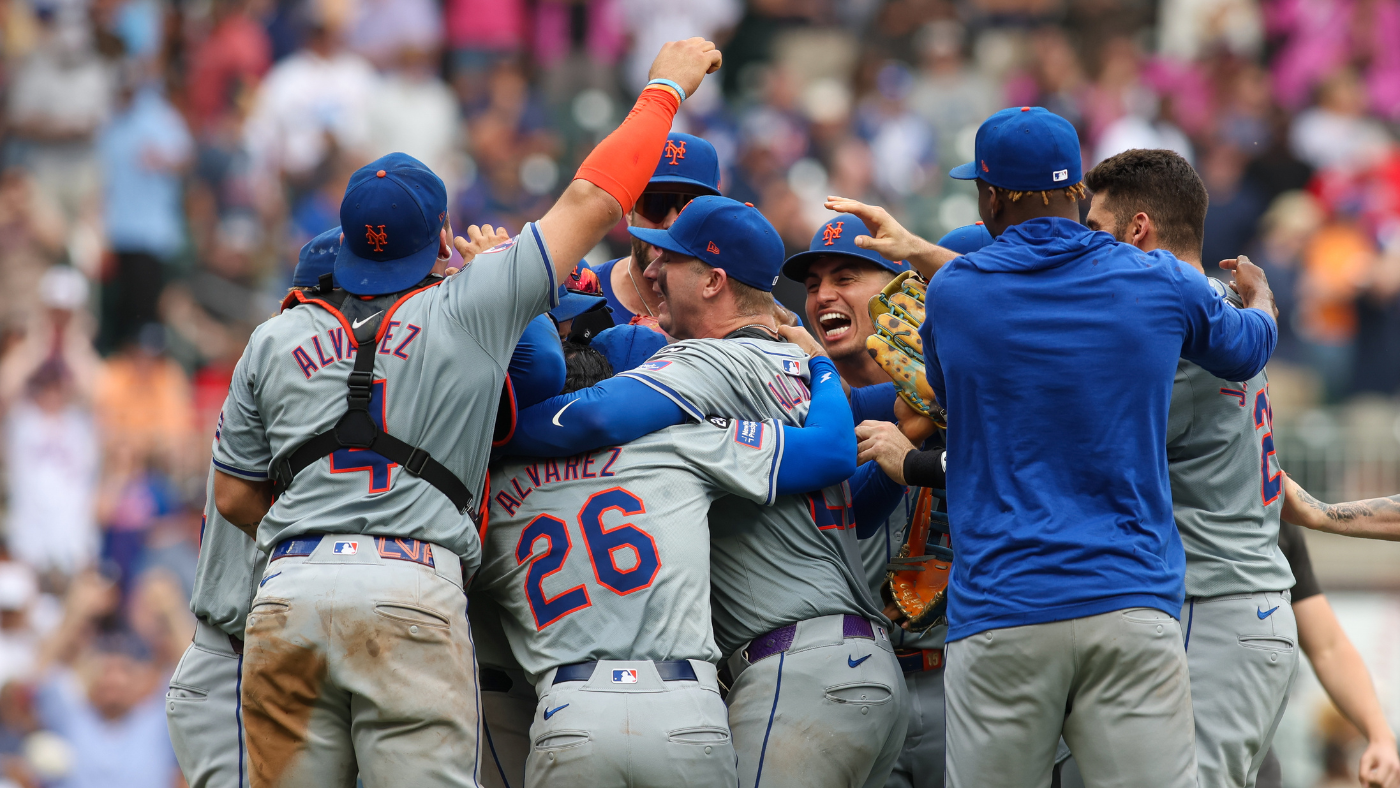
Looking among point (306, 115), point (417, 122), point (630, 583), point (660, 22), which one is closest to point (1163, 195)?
point (630, 583)

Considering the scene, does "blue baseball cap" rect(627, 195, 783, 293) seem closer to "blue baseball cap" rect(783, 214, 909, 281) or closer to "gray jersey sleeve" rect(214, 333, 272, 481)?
"blue baseball cap" rect(783, 214, 909, 281)

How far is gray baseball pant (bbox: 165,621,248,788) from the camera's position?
5.18 meters

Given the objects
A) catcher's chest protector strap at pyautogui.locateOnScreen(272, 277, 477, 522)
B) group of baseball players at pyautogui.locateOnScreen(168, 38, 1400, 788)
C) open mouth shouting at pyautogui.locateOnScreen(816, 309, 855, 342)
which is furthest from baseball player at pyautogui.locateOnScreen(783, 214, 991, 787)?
catcher's chest protector strap at pyautogui.locateOnScreen(272, 277, 477, 522)

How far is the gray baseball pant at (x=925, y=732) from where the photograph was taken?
5.56 m

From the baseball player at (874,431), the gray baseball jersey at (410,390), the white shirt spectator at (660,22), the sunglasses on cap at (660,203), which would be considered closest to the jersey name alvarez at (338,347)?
the gray baseball jersey at (410,390)

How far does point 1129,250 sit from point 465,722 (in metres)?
2.28

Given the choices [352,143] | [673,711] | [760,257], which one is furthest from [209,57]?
[673,711]

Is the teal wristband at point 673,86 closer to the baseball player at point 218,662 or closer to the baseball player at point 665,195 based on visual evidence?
the baseball player at point 218,662

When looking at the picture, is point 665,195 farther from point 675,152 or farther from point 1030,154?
point 1030,154

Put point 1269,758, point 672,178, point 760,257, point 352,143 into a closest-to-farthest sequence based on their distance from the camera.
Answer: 1. point 760,257
2. point 1269,758
3. point 672,178
4. point 352,143

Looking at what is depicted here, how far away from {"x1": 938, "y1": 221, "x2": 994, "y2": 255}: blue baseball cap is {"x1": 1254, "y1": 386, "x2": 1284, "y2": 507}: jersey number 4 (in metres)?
1.12

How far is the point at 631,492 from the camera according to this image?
15.5 ft

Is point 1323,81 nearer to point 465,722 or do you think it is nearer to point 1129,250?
point 1129,250

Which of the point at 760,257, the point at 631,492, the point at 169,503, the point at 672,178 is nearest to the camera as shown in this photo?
the point at 631,492
